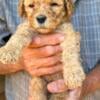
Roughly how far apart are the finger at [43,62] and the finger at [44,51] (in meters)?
0.02

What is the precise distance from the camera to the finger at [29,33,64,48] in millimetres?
2488

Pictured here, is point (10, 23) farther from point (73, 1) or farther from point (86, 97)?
point (86, 97)

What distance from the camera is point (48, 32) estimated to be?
2.48 m

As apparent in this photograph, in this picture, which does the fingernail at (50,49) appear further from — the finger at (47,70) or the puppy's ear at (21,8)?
the puppy's ear at (21,8)

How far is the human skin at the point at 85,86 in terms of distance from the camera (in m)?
2.47

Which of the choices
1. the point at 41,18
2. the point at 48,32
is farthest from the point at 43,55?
the point at 41,18

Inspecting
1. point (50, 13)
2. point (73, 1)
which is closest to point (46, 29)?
point (50, 13)

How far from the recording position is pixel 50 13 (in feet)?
7.89

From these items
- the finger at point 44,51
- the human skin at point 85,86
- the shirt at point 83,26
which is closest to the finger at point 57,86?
the human skin at point 85,86

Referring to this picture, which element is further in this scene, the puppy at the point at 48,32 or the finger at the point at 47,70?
the finger at the point at 47,70

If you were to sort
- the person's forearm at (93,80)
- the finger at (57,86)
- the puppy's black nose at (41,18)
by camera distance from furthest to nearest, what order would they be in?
the person's forearm at (93,80), the finger at (57,86), the puppy's black nose at (41,18)

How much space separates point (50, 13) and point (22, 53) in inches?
10.2

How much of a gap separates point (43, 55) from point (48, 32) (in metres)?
0.12

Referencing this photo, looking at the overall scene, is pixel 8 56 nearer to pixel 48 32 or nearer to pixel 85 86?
pixel 48 32
